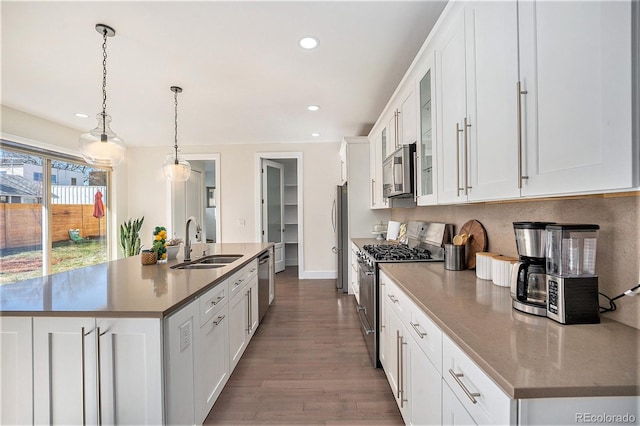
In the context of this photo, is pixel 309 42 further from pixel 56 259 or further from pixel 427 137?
pixel 56 259

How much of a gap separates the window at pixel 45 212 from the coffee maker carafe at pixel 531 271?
5399mm

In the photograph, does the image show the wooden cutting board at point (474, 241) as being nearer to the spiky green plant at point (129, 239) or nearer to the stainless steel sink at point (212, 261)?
the stainless steel sink at point (212, 261)

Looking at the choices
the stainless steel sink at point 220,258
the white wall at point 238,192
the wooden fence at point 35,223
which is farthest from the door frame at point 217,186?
the stainless steel sink at point 220,258

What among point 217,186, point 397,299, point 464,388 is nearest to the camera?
point 464,388

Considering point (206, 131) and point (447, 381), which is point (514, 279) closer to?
point (447, 381)

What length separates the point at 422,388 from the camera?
127 centimetres

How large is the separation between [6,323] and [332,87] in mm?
3036

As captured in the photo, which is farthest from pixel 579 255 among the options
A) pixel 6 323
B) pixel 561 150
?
pixel 6 323

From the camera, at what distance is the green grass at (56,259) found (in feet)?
12.0

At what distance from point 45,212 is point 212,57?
3791mm

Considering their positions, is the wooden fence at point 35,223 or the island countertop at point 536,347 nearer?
the island countertop at point 536,347

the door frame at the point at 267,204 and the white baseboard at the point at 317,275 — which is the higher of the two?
the door frame at the point at 267,204

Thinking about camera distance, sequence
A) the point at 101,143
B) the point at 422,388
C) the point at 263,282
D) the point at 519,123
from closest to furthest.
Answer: the point at 519,123 → the point at 422,388 → the point at 101,143 → the point at 263,282

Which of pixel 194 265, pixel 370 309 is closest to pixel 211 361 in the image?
Answer: pixel 194 265
